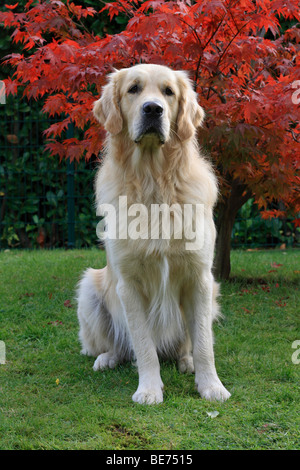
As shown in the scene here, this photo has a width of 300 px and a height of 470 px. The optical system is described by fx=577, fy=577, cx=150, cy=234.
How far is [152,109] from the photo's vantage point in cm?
294

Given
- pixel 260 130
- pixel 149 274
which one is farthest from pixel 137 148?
pixel 260 130

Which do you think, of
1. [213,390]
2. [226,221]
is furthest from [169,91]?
[226,221]

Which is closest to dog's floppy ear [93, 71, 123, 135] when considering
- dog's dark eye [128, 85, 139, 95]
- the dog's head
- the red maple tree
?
the dog's head

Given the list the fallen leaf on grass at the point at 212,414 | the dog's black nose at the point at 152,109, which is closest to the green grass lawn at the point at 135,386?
the fallen leaf on grass at the point at 212,414

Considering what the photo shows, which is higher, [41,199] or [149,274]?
[41,199]

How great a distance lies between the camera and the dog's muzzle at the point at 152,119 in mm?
2941

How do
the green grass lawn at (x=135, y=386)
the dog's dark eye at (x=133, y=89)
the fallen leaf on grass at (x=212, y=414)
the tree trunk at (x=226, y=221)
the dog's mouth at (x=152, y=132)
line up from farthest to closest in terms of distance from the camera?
the tree trunk at (x=226, y=221) < the dog's dark eye at (x=133, y=89) < the dog's mouth at (x=152, y=132) < the fallen leaf on grass at (x=212, y=414) < the green grass lawn at (x=135, y=386)

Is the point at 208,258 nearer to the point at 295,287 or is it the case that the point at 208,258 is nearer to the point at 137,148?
the point at 137,148

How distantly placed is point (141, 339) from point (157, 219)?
2.12ft

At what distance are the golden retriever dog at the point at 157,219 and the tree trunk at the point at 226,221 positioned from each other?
208 cm

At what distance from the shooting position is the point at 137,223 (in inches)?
119

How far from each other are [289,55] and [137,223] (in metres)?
2.67

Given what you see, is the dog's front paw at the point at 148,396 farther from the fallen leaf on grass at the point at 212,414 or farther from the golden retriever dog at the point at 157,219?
the fallen leaf on grass at the point at 212,414
